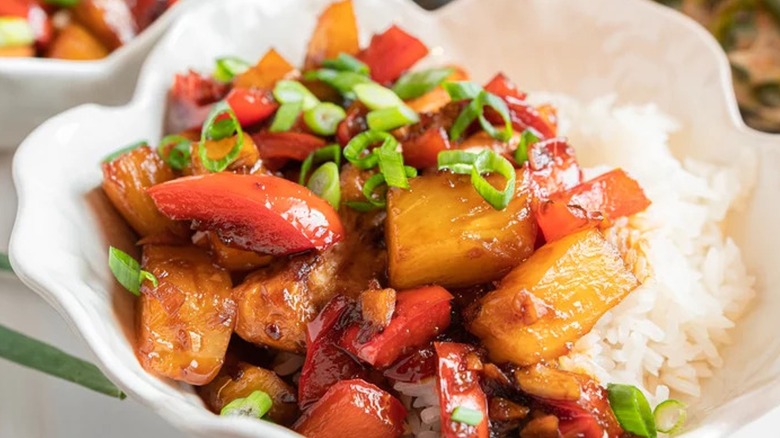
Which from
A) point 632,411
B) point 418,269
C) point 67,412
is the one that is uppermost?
point 418,269

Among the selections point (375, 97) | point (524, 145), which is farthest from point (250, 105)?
point (524, 145)

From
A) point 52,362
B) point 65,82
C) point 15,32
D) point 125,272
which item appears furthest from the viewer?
point 15,32

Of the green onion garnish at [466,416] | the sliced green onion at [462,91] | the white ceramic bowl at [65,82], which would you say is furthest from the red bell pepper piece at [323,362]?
the white ceramic bowl at [65,82]

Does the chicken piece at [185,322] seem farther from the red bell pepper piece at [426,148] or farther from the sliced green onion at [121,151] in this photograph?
the red bell pepper piece at [426,148]

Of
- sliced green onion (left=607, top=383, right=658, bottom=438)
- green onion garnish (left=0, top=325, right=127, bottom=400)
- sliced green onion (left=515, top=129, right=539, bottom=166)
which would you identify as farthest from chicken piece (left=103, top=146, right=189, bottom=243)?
sliced green onion (left=607, top=383, right=658, bottom=438)

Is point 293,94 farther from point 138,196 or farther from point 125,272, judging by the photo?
point 125,272
